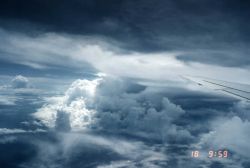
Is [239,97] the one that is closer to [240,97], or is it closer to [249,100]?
[240,97]

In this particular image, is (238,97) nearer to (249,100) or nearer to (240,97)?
(240,97)

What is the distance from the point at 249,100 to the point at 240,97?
85 cm

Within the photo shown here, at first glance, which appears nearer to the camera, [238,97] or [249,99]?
[249,99]

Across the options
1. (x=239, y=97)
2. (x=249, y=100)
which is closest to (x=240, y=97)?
(x=239, y=97)

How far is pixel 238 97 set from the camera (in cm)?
1222

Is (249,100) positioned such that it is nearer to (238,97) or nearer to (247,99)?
(247,99)

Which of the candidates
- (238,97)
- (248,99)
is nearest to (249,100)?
(248,99)

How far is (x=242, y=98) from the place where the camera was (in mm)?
11852

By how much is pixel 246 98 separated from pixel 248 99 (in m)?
0.29

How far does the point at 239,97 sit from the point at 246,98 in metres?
0.45

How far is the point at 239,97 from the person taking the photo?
12.2 meters

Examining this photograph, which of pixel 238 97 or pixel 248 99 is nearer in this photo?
pixel 248 99

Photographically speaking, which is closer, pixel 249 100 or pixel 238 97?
pixel 249 100

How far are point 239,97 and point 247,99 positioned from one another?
2.25 ft
